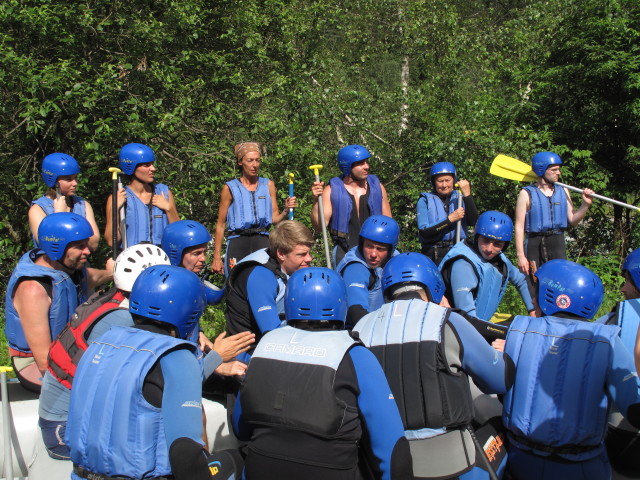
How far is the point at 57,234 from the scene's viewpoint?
4332 millimetres

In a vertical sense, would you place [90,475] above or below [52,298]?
below

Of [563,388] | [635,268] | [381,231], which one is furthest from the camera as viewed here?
[381,231]

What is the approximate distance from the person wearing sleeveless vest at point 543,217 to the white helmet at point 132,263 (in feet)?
15.8

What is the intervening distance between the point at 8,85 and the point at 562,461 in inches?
303

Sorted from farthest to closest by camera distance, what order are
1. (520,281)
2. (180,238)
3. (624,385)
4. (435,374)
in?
(520,281)
(180,238)
(624,385)
(435,374)

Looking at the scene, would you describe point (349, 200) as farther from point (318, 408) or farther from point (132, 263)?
point (318, 408)

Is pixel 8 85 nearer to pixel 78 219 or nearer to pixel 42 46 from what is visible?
pixel 42 46

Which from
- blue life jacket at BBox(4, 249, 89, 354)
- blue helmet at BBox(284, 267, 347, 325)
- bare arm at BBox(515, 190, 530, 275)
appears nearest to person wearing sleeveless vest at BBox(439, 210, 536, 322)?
bare arm at BBox(515, 190, 530, 275)

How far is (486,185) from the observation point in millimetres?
11148

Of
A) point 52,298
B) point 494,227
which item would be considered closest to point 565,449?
point 494,227

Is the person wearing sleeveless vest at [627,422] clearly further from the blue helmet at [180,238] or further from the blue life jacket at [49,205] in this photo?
the blue life jacket at [49,205]

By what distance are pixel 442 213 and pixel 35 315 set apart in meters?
4.54

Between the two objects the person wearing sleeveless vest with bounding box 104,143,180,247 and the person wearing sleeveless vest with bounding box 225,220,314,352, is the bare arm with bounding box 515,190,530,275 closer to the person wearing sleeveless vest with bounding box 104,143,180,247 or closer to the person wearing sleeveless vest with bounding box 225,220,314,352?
the person wearing sleeveless vest with bounding box 225,220,314,352

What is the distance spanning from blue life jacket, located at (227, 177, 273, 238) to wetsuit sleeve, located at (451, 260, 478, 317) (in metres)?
2.56
